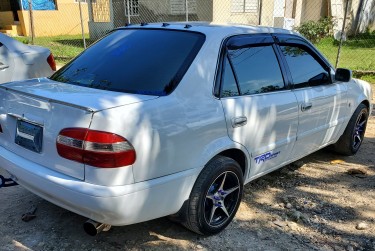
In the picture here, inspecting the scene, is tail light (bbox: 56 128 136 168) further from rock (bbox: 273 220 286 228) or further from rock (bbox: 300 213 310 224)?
rock (bbox: 300 213 310 224)

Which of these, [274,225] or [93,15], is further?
[93,15]

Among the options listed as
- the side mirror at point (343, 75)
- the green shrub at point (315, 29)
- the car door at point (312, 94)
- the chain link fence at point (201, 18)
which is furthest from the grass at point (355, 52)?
the car door at point (312, 94)

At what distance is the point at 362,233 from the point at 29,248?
8.89 ft

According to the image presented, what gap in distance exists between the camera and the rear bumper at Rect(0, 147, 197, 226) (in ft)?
8.27

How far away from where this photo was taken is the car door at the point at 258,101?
3.18 m

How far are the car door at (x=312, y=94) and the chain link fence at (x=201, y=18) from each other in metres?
7.86

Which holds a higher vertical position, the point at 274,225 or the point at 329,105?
the point at 329,105

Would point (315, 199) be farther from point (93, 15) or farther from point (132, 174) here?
point (93, 15)

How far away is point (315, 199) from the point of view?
400 cm

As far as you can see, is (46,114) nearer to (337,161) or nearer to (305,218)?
(305,218)

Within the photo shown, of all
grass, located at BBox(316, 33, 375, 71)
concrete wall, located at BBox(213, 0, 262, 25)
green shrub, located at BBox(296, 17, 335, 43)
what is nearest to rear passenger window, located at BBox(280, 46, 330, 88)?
grass, located at BBox(316, 33, 375, 71)

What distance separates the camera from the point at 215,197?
3244 mm

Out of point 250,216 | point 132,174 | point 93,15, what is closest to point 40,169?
point 132,174

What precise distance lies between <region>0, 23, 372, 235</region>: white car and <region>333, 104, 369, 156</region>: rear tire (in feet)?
3.78
